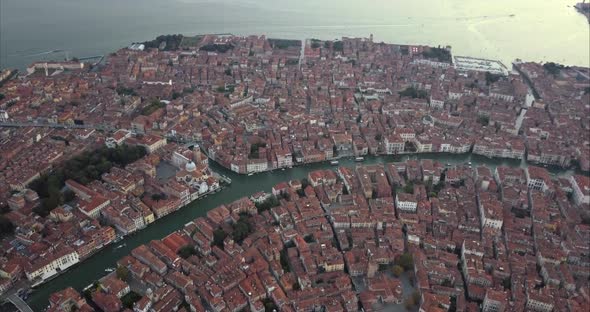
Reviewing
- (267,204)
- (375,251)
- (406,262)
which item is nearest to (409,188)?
(375,251)

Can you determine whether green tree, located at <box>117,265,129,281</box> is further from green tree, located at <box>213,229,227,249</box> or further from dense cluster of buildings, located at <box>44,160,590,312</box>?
green tree, located at <box>213,229,227,249</box>

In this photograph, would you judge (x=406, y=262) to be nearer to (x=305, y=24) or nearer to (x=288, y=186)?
(x=288, y=186)

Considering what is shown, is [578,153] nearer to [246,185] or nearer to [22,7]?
[246,185]

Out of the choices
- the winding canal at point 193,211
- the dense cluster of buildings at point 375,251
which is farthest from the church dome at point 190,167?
the dense cluster of buildings at point 375,251

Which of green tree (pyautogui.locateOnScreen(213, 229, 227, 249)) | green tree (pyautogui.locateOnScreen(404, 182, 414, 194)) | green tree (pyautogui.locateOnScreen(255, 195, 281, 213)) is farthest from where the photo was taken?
green tree (pyautogui.locateOnScreen(404, 182, 414, 194))

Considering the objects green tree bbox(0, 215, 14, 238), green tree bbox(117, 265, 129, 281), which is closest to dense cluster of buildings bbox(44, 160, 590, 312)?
green tree bbox(117, 265, 129, 281)
